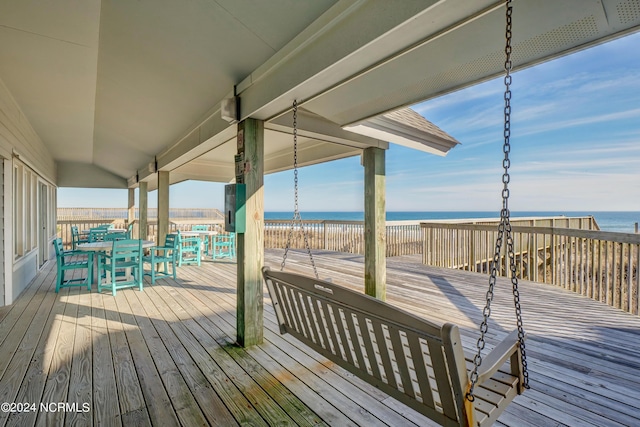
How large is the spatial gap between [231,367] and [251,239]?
1.13 meters

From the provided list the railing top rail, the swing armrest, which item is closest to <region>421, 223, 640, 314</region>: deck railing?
A: the railing top rail

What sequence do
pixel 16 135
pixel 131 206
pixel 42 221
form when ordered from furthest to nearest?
pixel 131 206
pixel 42 221
pixel 16 135

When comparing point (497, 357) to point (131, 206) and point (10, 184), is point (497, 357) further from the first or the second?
point (131, 206)

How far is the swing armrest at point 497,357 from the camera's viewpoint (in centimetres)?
129

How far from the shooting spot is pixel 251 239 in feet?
9.47

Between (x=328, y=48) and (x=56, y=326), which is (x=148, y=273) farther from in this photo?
(x=328, y=48)

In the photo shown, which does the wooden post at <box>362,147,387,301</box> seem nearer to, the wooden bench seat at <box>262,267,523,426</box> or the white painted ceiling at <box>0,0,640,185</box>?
the white painted ceiling at <box>0,0,640,185</box>

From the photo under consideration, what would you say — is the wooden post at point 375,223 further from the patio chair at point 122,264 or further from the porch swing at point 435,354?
the patio chair at point 122,264

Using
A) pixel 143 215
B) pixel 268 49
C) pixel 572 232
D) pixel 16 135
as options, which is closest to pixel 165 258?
pixel 143 215

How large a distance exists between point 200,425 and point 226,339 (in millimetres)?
1286

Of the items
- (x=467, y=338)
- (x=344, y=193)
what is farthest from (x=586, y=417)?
(x=344, y=193)

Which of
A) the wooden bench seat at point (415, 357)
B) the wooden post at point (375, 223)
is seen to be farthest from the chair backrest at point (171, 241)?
the wooden bench seat at point (415, 357)

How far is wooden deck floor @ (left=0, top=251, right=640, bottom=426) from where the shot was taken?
184 cm

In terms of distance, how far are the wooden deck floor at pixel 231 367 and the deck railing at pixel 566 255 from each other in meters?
0.31
